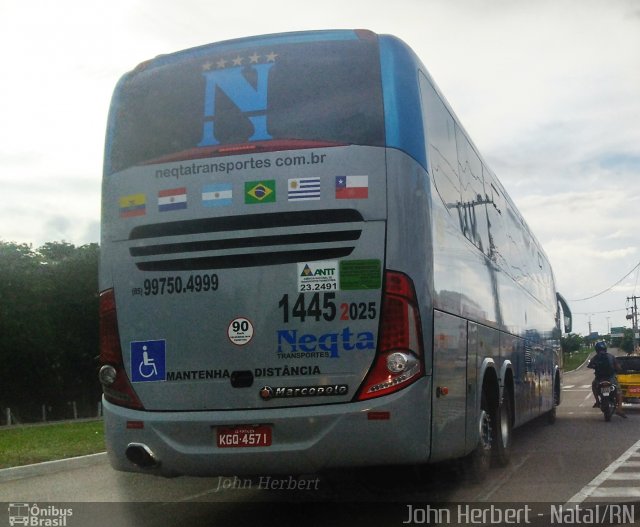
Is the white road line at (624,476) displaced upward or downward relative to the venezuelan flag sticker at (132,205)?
downward

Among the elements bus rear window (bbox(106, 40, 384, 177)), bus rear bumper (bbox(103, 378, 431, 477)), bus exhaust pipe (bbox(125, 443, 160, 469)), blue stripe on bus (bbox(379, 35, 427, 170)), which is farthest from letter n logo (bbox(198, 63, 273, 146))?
bus exhaust pipe (bbox(125, 443, 160, 469))

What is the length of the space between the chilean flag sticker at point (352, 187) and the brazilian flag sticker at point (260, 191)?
532 millimetres

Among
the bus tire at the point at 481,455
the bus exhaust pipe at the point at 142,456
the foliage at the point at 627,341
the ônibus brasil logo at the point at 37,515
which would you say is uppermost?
the bus exhaust pipe at the point at 142,456

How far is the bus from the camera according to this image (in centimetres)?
734

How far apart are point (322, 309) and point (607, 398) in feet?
45.3

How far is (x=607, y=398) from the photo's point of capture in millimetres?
19641

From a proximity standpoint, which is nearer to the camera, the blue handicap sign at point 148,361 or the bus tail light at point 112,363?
the blue handicap sign at point 148,361

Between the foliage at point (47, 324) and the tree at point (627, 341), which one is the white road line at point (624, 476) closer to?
the foliage at point (47, 324)

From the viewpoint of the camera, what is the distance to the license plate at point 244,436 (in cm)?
738

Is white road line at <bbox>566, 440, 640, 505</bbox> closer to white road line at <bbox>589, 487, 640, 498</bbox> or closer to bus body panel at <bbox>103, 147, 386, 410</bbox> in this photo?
white road line at <bbox>589, 487, 640, 498</bbox>

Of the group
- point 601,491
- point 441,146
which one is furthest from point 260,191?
point 601,491

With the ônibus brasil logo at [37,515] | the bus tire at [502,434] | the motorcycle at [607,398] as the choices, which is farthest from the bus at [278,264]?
the motorcycle at [607,398]

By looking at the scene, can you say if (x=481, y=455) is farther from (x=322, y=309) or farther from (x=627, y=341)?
(x=627, y=341)

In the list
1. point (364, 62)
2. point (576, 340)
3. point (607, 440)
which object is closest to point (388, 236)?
point (364, 62)
